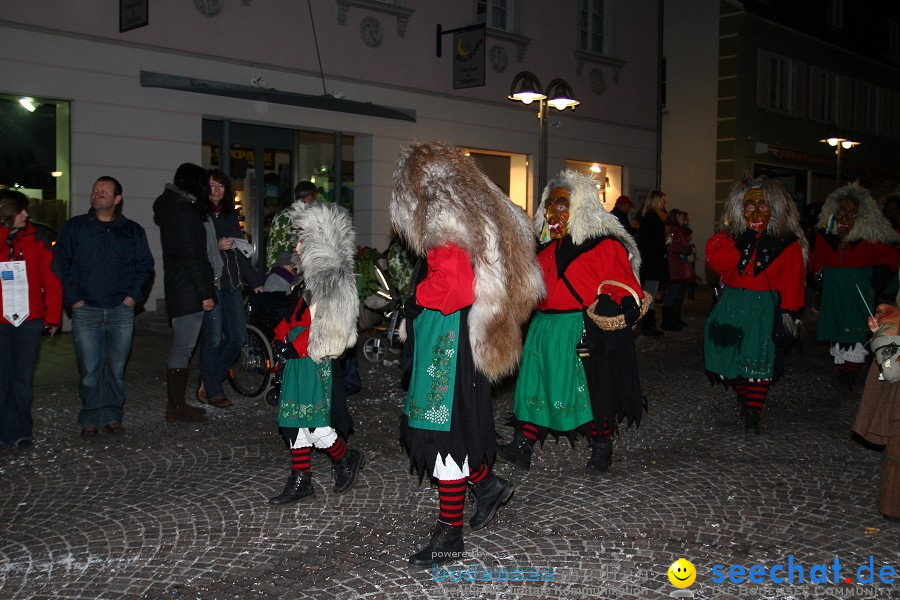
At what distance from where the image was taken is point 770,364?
6.65 meters

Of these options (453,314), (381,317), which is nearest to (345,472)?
(453,314)

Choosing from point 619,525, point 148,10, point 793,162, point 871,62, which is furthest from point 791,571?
point 871,62

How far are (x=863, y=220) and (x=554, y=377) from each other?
5026mm

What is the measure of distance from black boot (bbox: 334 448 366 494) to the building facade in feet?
25.6

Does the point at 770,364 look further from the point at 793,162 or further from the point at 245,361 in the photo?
the point at 793,162

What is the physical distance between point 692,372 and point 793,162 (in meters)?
19.1

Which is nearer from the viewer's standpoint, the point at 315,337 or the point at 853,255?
the point at 315,337

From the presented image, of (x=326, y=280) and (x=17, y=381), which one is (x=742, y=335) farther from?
(x=17, y=381)

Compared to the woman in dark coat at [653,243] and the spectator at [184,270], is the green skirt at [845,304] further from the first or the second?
the spectator at [184,270]

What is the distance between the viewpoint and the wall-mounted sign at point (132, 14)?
1100 centimetres

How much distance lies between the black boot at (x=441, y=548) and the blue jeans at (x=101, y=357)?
3474 millimetres

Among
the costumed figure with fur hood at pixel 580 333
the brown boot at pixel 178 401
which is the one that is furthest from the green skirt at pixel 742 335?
the brown boot at pixel 178 401

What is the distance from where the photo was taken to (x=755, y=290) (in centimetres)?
677

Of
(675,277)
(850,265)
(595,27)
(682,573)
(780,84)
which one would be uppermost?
(780,84)
